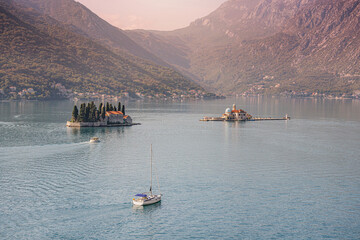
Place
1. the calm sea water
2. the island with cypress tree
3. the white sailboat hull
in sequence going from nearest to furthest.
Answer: the calm sea water → the white sailboat hull → the island with cypress tree

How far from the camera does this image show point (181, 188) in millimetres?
74750

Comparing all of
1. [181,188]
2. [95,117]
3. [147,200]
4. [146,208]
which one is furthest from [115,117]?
[146,208]

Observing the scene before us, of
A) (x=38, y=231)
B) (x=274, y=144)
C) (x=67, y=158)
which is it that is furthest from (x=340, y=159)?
(x=38, y=231)

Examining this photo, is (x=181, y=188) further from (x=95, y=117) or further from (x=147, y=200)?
(x=95, y=117)

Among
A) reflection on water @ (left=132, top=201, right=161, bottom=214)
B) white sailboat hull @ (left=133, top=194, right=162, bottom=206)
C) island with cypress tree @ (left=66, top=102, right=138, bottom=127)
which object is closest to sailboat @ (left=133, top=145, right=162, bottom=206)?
white sailboat hull @ (left=133, top=194, right=162, bottom=206)

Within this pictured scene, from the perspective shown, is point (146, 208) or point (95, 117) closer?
point (146, 208)

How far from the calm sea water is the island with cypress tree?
28512 mm

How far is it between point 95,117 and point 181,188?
96788mm

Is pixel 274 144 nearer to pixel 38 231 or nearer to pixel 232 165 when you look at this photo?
pixel 232 165

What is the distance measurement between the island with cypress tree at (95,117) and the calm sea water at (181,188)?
28.5m

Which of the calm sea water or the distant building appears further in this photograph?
the distant building

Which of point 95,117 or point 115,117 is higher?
point 95,117

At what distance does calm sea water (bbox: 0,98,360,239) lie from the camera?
57.8m

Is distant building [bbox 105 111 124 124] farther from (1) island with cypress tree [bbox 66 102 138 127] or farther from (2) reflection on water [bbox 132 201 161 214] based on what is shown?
(2) reflection on water [bbox 132 201 161 214]
